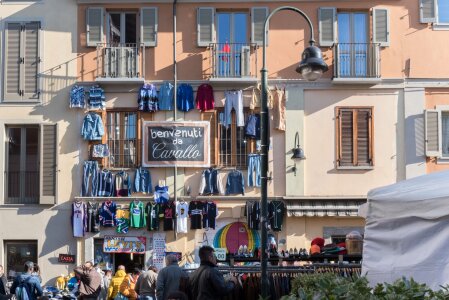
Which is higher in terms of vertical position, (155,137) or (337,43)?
(337,43)

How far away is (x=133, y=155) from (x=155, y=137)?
893 mm

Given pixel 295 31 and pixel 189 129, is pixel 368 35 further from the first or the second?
pixel 189 129

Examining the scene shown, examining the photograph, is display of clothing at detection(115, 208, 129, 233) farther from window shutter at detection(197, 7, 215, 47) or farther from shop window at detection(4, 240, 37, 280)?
window shutter at detection(197, 7, 215, 47)

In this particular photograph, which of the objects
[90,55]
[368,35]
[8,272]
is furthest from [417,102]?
→ [8,272]

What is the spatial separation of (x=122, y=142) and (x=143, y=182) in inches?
54.4

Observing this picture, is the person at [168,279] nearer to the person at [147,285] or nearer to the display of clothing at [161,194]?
the person at [147,285]

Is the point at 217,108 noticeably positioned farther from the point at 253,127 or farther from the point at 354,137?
the point at 354,137

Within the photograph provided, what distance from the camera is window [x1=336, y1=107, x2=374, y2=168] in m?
26.1

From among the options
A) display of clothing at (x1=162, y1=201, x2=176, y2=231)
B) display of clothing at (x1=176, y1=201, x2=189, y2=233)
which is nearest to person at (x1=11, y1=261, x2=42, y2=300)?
display of clothing at (x1=162, y1=201, x2=176, y2=231)

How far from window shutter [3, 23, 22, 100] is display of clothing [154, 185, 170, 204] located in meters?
5.18

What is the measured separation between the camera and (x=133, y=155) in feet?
86.4

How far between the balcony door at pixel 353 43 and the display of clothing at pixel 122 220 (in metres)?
7.48

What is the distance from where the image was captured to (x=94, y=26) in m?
26.3

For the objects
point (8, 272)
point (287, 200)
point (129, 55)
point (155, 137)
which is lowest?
point (8, 272)
